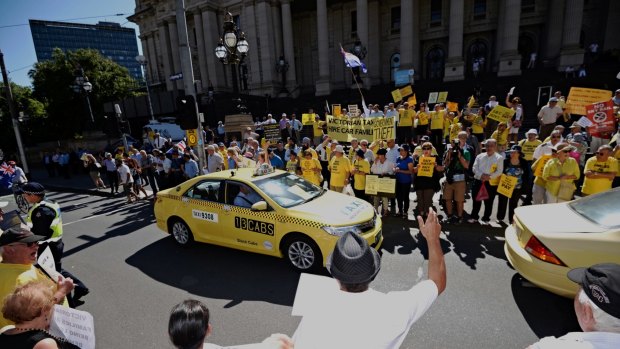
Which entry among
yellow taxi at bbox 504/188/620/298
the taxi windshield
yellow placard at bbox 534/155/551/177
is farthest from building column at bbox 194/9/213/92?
yellow taxi at bbox 504/188/620/298

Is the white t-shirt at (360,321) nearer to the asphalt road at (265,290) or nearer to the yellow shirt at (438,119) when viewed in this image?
the asphalt road at (265,290)

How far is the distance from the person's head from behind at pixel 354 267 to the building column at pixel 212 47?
124 feet

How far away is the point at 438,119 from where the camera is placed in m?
12.3

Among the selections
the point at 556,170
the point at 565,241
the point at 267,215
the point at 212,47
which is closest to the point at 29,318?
the point at 267,215

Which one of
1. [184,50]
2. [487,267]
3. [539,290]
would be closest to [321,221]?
[487,267]

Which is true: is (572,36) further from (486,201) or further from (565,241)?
(565,241)

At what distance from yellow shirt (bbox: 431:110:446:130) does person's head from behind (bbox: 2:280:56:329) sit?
1257cm

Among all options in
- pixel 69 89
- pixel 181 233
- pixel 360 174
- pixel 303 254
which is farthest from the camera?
pixel 69 89

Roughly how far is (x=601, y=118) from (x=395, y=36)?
1051 inches

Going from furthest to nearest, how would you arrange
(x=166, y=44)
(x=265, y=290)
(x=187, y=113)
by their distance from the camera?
(x=166, y=44)
(x=187, y=113)
(x=265, y=290)

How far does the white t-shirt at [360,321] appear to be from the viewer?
141cm

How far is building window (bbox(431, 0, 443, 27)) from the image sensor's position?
30214 millimetres

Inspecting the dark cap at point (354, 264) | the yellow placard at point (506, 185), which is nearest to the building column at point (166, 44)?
the yellow placard at point (506, 185)

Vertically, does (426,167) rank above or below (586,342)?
below
